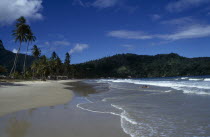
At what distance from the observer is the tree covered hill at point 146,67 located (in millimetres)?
132100

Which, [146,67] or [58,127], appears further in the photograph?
[146,67]

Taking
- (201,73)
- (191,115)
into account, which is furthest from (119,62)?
(191,115)

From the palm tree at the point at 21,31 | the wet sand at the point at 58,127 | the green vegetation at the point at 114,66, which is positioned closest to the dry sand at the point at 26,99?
the wet sand at the point at 58,127

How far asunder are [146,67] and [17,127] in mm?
170917

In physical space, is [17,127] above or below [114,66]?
below

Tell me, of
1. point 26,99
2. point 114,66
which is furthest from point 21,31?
point 114,66

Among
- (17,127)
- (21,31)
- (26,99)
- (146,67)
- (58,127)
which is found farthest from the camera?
(146,67)

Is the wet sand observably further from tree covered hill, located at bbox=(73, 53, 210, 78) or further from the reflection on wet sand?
tree covered hill, located at bbox=(73, 53, 210, 78)

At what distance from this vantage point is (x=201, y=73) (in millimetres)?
121438

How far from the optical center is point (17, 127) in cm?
551

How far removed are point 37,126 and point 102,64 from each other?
7352 inches

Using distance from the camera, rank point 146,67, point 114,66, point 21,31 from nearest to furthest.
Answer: point 21,31, point 146,67, point 114,66

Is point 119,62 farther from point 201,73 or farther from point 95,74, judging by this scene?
point 201,73

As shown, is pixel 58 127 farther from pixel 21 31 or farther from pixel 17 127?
pixel 21 31
